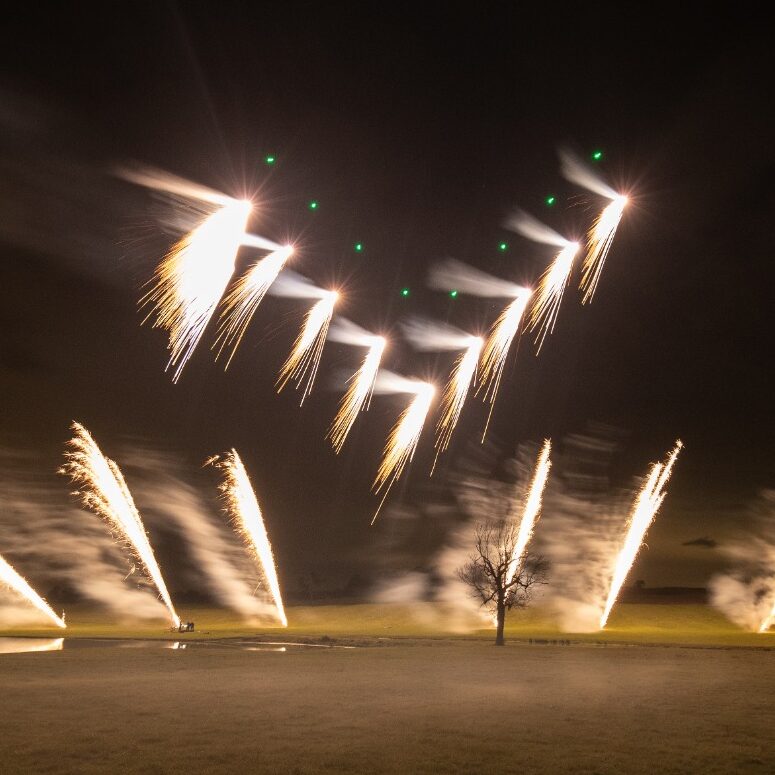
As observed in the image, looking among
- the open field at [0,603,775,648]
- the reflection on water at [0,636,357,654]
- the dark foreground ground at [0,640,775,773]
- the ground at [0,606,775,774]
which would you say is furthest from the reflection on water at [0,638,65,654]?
the open field at [0,603,775,648]

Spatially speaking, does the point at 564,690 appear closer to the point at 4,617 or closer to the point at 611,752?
the point at 611,752

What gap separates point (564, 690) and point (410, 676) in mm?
4570

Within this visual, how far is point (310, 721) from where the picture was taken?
41.5ft

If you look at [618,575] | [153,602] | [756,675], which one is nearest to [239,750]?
[756,675]

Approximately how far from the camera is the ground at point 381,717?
9688mm

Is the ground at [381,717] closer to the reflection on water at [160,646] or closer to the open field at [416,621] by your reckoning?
the reflection on water at [160,646]

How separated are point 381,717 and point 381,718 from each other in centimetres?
11

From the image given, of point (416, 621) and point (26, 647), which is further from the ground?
point (416, 621)

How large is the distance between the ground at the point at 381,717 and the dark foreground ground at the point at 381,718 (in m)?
0.04

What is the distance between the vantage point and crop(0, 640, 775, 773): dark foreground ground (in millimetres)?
Result: 9680

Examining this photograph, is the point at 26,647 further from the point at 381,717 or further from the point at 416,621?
the point at 416,621

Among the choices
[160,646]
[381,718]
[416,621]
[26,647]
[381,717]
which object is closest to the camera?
[381,718]

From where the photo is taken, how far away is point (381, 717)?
13086mm

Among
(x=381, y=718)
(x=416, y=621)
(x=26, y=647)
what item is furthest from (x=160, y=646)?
(x=416, y=621)
